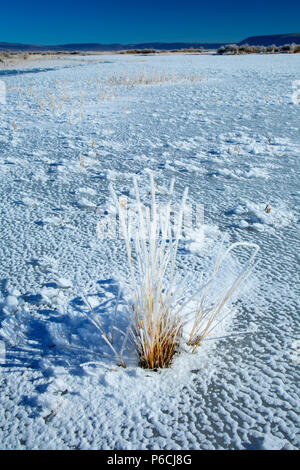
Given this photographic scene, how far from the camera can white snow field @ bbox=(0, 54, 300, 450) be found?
98 centimetres

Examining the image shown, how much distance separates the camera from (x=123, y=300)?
145cm

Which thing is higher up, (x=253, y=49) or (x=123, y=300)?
(x=253, y=49)

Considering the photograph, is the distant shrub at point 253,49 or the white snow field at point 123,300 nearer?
the white snow field at point 123,300

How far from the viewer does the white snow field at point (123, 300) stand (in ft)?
3.22

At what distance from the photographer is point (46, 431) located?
95 cm

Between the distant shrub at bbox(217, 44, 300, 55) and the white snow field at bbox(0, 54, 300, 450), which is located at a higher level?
the distant shrub at bbox(217, 44, 300, 55)

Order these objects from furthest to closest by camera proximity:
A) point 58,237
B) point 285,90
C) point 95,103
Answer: point 285,90
point 95,103
point 58,237

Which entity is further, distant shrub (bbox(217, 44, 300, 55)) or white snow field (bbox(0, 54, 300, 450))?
distant shrub (bbox(217, 44, 300, 55))

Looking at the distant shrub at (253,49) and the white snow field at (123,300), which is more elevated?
the distant shrub at (253,49)

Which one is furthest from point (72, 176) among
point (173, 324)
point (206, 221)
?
point (173, 324)

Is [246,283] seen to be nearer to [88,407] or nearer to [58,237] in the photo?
[88,407]

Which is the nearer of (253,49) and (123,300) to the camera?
(123,300)

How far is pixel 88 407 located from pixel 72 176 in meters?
2.32
